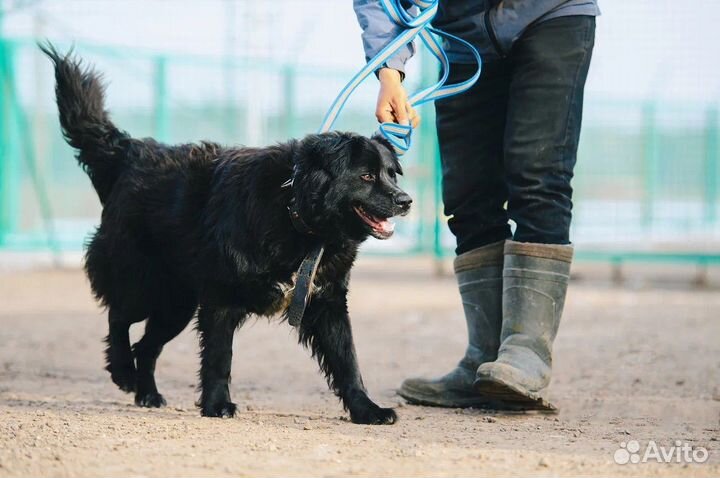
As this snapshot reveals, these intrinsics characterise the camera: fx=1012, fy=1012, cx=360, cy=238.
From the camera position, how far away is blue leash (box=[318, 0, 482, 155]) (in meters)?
3.61

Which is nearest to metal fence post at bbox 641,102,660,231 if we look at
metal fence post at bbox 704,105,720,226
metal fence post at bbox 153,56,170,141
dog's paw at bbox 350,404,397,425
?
metal fence post at bbox 704,105,720,226

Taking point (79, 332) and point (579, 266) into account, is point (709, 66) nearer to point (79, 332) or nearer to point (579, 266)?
point (579, 266)

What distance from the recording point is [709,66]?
1022 centimetres

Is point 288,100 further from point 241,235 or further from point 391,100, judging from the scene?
point 241,235

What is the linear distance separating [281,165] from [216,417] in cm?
91

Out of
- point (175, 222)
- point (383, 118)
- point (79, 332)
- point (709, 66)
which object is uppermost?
point (709, 66)

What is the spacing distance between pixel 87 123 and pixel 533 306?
6.57 feet

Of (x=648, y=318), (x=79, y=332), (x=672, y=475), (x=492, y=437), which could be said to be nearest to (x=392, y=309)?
(x=648, y=318)

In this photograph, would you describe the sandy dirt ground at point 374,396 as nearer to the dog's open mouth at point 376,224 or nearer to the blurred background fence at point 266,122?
the dog's open mouth at point 376,224

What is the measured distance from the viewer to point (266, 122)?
11281mm

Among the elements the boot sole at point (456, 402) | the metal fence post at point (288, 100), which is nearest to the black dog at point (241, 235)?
the boot sole at point (456, 402)

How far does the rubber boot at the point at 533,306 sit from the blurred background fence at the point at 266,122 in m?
6.17

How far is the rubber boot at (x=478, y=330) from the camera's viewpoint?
3.97 metres

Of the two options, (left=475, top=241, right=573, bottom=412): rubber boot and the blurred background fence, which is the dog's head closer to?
(left=475, top=241, right=573, bottom=412): rubber boot
